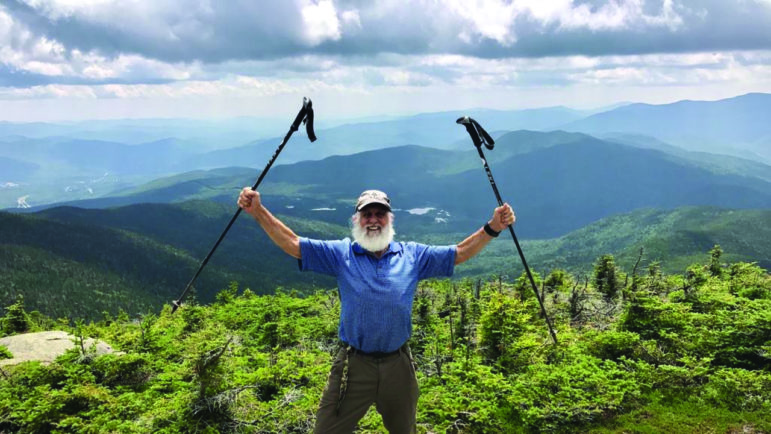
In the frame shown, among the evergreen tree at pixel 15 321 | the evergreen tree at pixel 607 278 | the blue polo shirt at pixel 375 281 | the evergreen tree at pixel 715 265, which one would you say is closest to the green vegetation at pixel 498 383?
the blue polo shirt at pixel 375 281

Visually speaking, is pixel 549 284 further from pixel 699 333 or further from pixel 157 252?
pixel 157 252

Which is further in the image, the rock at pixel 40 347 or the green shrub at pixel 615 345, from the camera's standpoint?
the rock at pixel 40 347

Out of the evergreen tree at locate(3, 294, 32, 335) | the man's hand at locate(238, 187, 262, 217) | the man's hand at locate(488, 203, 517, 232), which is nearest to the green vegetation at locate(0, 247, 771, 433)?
the man's hand at locate(238, 187, 262, 217)

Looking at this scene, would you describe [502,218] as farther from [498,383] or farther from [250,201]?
[498,383]

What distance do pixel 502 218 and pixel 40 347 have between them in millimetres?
14410

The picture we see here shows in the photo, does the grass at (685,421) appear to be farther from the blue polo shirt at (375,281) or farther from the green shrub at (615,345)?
the blue polo shirt at (375,281)

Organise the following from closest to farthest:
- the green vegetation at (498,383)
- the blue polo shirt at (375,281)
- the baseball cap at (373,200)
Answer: the blue polo shirt at (375,281)
the baseball cap at (373,200)
the green vegetation at (498,383)

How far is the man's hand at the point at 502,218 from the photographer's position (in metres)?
6.21

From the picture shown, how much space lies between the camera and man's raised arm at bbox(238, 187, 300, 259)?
5996 millimetres

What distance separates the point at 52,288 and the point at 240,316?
149657mm

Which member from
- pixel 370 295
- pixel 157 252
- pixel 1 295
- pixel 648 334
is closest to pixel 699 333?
pixel 648 334

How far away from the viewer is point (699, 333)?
474 inches

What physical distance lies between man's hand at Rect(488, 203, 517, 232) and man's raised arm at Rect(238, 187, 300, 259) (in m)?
2.87

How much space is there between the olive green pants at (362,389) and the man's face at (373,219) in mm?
1713
